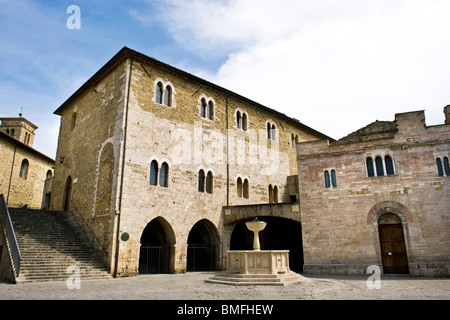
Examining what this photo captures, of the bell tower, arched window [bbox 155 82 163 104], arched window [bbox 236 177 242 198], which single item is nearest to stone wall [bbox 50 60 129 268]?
arched window [bbox 155 82 163 104]

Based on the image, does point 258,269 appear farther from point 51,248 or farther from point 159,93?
point 159,93

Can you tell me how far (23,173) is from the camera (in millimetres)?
29578

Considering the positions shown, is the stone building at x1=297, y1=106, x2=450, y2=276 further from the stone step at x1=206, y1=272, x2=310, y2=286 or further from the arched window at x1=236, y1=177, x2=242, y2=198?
the arched window at x1=236, y1=177, x2=242, y2=198

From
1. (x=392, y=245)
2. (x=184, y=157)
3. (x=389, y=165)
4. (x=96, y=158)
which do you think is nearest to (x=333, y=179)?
(x=389, y=165)

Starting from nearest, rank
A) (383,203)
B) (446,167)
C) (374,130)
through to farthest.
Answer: (446,167) < (383,203) < (374,130)

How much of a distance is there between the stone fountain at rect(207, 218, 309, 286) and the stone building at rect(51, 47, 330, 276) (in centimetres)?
566

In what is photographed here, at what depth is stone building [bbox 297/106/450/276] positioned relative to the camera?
1541 cm

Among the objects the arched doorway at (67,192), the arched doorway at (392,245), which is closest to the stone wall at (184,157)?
the arched doorway at (67,192)

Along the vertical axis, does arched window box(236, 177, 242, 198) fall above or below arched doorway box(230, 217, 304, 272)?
above

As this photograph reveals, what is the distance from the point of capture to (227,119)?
22.8 m

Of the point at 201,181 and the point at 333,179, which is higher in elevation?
the point at 201,181

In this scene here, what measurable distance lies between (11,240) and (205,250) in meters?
10.7

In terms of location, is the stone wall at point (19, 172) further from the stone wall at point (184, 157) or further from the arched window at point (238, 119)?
the arched window at point (238, 119)

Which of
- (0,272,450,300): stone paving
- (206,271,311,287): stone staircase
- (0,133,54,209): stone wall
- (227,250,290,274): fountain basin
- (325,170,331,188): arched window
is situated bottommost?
(0,272,450,300): stone paving
